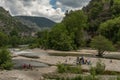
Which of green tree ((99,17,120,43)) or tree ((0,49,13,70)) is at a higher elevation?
green tree ((99,17,120,43))

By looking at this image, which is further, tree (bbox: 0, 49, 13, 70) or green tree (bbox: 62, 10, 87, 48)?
green tree (bbox: 62, 10, 87, 48)

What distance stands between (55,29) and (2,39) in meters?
63.6

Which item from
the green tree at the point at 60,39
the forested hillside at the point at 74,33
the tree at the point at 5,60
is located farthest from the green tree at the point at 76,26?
the tree at the point at 5,60

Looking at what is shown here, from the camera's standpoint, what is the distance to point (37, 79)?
151 feet

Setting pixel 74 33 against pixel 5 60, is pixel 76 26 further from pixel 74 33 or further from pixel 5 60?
pixel 5 60

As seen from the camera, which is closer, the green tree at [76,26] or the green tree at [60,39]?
the green tree at [60,39]

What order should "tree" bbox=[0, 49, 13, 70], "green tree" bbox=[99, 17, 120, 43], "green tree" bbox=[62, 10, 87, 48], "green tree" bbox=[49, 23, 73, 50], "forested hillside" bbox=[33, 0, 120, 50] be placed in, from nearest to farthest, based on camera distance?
"tree" bbox=[0, 49, 13, 70] → "green tree" bbox=[49, 23, 73, 50] → "forested hillside" bbox=[33, 0, 120, 50] → "green tree" bbox=[62, 10, 87, 48] → "green tree" bbox=[99, 17, 120, 43]

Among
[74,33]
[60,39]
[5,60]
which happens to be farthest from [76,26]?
[5,60]

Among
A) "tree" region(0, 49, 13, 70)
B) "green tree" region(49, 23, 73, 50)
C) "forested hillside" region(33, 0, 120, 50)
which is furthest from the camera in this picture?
"forested hillside" region(33, 0, 120, 50)

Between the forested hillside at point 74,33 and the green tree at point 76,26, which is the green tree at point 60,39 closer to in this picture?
the forested hillside at point 74,33

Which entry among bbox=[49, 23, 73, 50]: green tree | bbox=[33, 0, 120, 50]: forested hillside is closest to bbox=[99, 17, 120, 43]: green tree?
bbox=[33, 0, 120, 50]: forested hillside

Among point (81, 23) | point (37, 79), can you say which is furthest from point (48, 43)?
point (37, 79)

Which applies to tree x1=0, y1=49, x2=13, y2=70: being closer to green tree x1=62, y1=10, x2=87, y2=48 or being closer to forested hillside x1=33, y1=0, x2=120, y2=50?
forested hillside x1=33, y1=0, x2=120, y2=50

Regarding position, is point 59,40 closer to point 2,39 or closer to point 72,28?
point 72,28
